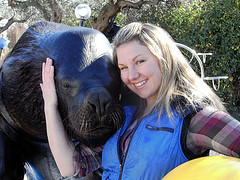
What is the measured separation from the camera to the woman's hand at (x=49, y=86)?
62.6 inches

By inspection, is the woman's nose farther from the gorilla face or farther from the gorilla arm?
the gorilla arm

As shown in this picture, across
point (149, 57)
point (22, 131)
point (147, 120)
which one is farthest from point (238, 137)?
point (22, 131)

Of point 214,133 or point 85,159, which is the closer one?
point 214,133

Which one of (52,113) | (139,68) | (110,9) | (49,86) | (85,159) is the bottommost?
(110,9)

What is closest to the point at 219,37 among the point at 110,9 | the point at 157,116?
the point at 110,9

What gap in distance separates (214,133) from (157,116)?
333mm

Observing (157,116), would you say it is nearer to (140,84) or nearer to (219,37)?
(140,84)

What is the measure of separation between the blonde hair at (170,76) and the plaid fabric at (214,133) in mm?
78

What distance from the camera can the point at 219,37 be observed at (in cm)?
762

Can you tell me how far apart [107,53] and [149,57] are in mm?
258

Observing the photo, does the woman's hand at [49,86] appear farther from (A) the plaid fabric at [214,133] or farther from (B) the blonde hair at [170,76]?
(A) the plaid fabric at [214,133]

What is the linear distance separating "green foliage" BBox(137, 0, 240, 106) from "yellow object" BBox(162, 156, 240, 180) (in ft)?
21.2

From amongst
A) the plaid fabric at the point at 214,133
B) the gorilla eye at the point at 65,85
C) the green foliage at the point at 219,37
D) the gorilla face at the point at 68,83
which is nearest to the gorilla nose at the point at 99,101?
the gorilla face at the point at 68,83

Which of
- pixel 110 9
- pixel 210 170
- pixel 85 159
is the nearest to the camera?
pixel 210 170
